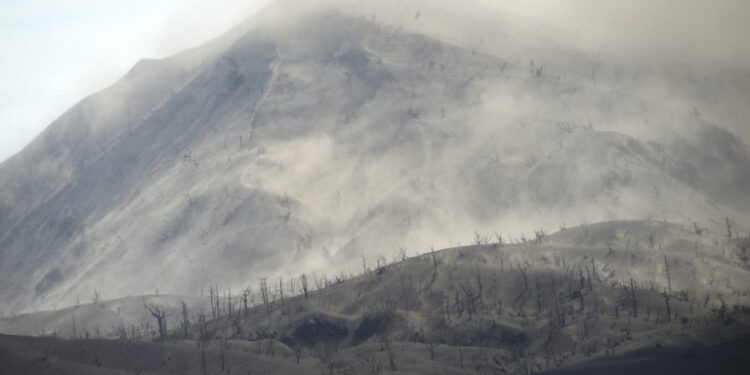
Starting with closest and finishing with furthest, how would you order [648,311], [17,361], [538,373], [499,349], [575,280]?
[538,373] < [17,361] < [499,349] < [648,311] < [575,280]

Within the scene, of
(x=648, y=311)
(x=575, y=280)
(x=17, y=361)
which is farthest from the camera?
(x=575, y=280)

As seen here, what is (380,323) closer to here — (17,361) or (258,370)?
(258,370)

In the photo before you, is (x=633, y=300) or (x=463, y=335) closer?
(x=463, y=335)

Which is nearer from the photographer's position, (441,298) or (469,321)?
(469,321)

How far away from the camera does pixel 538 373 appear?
13525 cm

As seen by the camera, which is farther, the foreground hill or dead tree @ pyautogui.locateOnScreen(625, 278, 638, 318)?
dead tree @ pyautogui.locateOnScreen(625, 278, 638, 318)

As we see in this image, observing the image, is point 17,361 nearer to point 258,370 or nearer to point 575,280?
point 258,370

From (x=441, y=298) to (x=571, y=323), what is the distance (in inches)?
1229

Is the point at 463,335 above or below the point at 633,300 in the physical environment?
below

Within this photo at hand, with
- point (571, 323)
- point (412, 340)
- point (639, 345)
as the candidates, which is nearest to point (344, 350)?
point (412, 340)

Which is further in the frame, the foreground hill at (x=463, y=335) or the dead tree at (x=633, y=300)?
the dead tree at (x=633, y=300)

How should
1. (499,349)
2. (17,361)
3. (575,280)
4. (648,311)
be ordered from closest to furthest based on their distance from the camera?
(17,361) < (499,349) < (648,311) < (575,280)

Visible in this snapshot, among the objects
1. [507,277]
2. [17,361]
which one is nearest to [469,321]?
[507,277]

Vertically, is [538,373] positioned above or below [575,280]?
below
